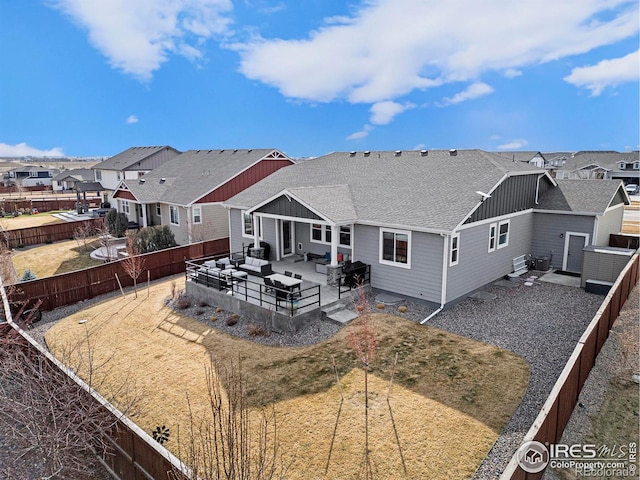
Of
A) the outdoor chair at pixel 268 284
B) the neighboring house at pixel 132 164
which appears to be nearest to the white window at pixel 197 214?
the outdoor chair at pixel 268 284

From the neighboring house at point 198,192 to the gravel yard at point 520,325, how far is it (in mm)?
10513

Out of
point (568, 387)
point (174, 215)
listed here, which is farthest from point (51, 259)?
point (568, 387)

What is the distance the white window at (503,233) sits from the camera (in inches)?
704

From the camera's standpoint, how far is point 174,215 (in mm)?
28438

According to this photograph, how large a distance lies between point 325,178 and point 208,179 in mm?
11199

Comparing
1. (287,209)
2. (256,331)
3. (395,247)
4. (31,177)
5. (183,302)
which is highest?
(31,177)

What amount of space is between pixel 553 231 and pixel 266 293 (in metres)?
14.2

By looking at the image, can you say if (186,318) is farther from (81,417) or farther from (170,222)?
(170,222)

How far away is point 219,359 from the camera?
12031 mm

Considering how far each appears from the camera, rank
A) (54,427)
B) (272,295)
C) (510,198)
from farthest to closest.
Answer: (510,198)
(272,295)
(54,427)

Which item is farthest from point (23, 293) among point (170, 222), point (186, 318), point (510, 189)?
point (510, 189)

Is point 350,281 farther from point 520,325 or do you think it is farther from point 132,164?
point 132,164

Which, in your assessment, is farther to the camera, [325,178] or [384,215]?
[325,178]

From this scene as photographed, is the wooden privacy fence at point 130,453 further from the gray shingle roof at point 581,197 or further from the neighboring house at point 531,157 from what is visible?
the neighboring house at point 531,157
